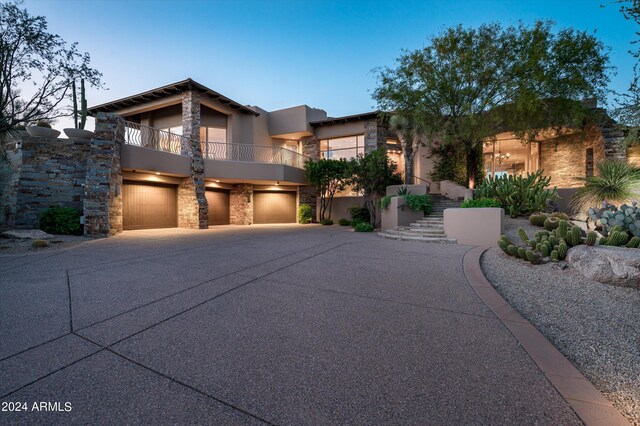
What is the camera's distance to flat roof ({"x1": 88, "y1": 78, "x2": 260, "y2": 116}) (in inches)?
543

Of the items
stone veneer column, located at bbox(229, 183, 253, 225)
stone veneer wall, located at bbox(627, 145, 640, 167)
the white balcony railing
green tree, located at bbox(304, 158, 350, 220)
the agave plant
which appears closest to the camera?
the agave plant

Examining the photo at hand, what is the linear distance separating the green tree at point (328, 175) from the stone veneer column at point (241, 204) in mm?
4282

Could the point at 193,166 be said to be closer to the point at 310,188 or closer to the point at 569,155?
the point at 310,188

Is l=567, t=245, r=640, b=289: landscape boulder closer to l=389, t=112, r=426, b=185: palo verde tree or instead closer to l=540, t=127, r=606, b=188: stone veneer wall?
l=389, t=112, r=426, b=185: palo verde tree

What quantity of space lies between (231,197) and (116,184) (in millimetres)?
7449

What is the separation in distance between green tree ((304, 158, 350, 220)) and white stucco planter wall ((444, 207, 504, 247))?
780 centimetres

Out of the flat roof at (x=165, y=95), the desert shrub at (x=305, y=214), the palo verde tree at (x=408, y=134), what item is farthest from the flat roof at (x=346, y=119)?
the desert shrub at (x=305, y=214)

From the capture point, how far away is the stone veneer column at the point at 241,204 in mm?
17531

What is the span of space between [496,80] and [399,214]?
7.58 meters

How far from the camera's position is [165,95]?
14.8 metres

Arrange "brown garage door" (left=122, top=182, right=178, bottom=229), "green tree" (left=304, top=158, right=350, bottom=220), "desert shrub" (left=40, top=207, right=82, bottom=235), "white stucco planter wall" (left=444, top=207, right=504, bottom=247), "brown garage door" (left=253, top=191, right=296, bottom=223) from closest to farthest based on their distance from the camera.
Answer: "white stucco planter wall" (left=444, top=207, right=504, bottom=247), "desert shrub" (left=40, top=207, right=82, bottom=235), "brown garage door" (left=122, top=182, right=178, bottom=229), "green tree" (left=304, top=158, right=350, bottom=220), "brown garage door" (left=253, top=191, right=296, bottom=223)

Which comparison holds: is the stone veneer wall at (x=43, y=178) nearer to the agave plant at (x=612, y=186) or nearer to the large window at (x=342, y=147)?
the large window at (x=342, y=147)

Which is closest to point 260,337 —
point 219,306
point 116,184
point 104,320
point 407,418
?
point 219,306

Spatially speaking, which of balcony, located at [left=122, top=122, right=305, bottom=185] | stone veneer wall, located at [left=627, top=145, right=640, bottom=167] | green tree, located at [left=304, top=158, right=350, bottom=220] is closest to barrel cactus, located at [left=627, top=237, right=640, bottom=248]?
stone veneer wall, located at [left=627, top=145, right=640, bottom=167]
